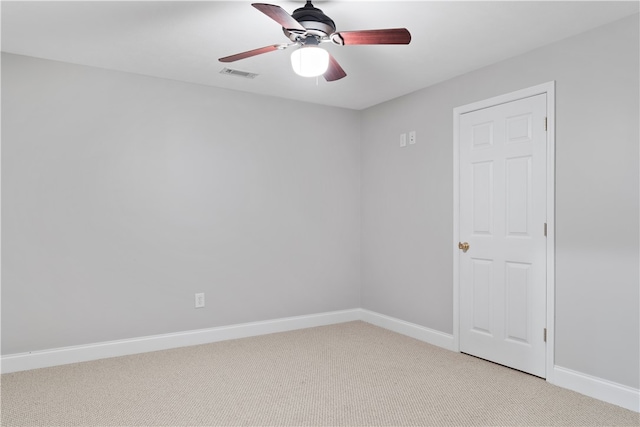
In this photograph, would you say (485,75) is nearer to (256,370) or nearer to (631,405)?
(631,405)

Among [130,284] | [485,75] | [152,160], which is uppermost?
[485,75]

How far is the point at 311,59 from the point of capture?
2361 millimetres

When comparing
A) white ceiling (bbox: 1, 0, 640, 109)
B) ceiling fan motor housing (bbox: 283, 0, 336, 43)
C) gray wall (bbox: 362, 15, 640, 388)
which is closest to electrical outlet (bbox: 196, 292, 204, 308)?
white ceiling (bbox: 1, 0, 640, 109)

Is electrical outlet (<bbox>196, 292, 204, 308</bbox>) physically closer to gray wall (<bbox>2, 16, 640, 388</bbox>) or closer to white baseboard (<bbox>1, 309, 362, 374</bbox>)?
gray wall (<bbox>2, 16, 640, 388</bbox>)

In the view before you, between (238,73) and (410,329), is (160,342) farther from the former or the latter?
(238,73)

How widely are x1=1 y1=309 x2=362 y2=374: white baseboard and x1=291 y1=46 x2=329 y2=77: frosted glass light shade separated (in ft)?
8.71

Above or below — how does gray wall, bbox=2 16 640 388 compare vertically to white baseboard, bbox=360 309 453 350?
above

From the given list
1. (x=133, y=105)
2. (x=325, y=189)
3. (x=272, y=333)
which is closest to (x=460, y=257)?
(x=325, y=189)

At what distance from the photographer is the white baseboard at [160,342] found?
325 cm

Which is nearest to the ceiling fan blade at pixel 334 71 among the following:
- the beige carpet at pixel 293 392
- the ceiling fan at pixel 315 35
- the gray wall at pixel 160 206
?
the ceiling fan at pixel 315 35

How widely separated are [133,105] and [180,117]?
40cm

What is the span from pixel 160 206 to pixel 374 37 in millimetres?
2462

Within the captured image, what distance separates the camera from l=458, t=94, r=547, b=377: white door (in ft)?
10.2

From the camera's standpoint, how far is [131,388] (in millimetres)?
2895
